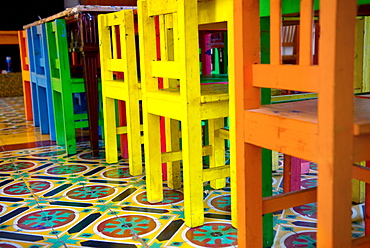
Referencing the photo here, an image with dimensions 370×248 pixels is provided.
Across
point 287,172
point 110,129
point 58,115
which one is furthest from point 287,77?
point 58,115

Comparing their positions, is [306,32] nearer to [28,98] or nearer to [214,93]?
[214,93]

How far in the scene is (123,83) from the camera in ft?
7.87

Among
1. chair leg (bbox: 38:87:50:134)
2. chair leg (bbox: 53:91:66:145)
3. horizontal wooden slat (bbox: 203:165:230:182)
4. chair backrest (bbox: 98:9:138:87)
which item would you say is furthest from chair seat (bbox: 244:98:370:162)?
chair leg (bbox: 38:87:50:134)

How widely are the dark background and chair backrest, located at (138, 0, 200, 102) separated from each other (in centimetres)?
590

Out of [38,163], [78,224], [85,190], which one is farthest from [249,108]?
[38,163]

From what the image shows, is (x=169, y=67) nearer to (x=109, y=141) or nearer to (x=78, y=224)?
(x=78, y=224)

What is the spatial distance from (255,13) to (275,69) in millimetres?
156

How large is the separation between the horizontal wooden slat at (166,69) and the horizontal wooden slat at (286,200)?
648 mm

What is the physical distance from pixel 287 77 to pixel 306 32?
0.11 meters

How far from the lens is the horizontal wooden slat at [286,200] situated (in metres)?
1.17

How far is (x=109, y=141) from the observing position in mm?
2604

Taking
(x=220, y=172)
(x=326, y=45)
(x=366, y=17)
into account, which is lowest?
(x=220, y=172)

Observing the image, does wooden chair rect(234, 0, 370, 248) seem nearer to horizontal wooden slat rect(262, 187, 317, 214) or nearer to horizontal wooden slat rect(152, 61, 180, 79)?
horizontal wooden slat rect(262, 187, 317, 214)

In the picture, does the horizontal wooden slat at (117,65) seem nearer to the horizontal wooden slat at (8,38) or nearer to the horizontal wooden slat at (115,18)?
the horizontal wooden slat at (115,18)
